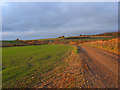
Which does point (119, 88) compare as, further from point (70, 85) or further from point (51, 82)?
point (51, 82)

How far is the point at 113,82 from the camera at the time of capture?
374 centimetres

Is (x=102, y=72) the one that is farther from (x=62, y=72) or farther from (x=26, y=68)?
(x=26, y=68)

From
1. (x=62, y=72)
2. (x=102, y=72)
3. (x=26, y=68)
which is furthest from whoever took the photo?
(x=26, y=68)

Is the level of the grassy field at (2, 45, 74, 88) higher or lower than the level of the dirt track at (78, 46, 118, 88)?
lower

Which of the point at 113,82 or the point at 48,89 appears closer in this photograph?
the point at 48,89

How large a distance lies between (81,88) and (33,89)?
2.18m

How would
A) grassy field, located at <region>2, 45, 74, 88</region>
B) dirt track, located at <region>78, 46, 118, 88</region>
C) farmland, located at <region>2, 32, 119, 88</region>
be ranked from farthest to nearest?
grassy field, located at <region>2, 45, 74, 88</region>
farmland, located at <region>2, 32, 119, 88</region>
dirt track, located at <region>78, 46, 118, 88</region>

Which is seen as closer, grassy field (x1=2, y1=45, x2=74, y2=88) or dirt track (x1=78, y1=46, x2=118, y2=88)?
dirt track (x1=78, y1=46, x2=118, y2=88)

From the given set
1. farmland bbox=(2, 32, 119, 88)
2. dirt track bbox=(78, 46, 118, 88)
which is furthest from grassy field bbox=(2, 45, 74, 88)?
dirt track bbox=(78, 46, 118, 88)

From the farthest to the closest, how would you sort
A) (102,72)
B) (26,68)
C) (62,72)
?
(26,68)
(62,72)
(102,72)

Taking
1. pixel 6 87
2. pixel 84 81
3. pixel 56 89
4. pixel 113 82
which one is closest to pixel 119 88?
pixel 113 82

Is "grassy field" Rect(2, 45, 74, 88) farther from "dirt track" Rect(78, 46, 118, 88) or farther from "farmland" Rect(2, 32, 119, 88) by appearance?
"dirt track" Rect(78, 46, 118, 88)

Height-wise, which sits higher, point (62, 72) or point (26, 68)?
point (62, 72)

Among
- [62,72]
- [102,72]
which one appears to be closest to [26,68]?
[62,72]
